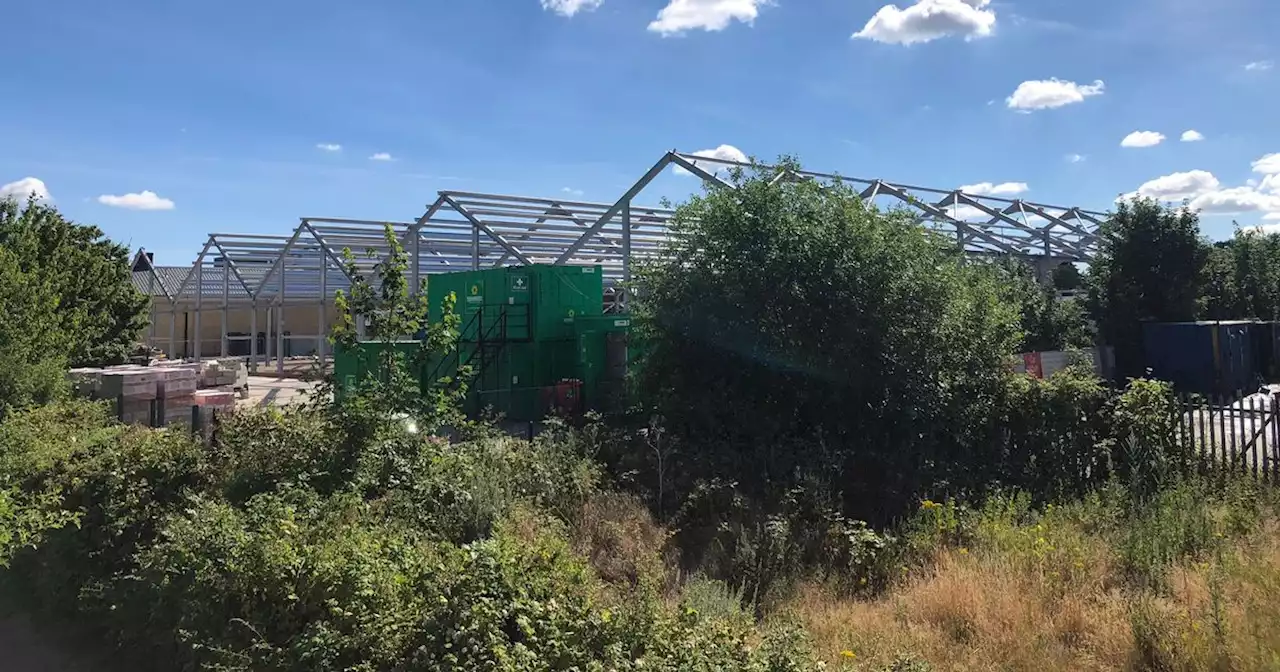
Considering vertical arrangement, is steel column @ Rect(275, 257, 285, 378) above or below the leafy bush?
above

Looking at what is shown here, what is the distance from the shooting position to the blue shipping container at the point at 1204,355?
20.0 metres

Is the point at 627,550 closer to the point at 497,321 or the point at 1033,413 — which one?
the point at 1033,413

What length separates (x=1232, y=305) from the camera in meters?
28.0

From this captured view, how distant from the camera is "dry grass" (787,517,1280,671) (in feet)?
15.2

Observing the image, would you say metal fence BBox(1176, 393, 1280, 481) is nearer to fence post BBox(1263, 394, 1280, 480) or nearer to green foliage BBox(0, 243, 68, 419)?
fence post BBox(1263, 394, 1280, 480)

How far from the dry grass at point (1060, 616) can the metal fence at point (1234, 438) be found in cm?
286

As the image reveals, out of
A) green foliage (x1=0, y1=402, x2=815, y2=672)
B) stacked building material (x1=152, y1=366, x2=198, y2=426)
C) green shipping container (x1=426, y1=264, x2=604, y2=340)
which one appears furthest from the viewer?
green shipping container (x1=426, y1=264, x2=604, y2=340)

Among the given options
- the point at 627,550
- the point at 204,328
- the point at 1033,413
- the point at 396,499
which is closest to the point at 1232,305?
the point at 1033,413

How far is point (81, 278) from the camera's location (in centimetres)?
1998

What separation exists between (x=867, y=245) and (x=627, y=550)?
5220 mm

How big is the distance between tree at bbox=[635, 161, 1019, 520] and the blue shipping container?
12.3m

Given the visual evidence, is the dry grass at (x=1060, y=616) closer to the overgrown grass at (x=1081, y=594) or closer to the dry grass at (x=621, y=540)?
the overgrown grass at (x=1081, y=594)

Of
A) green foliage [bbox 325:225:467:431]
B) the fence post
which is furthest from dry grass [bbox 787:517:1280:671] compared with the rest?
green foliage [bbox 325:225:467:431]

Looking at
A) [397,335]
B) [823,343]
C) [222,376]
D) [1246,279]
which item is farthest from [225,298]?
[1246,279]
